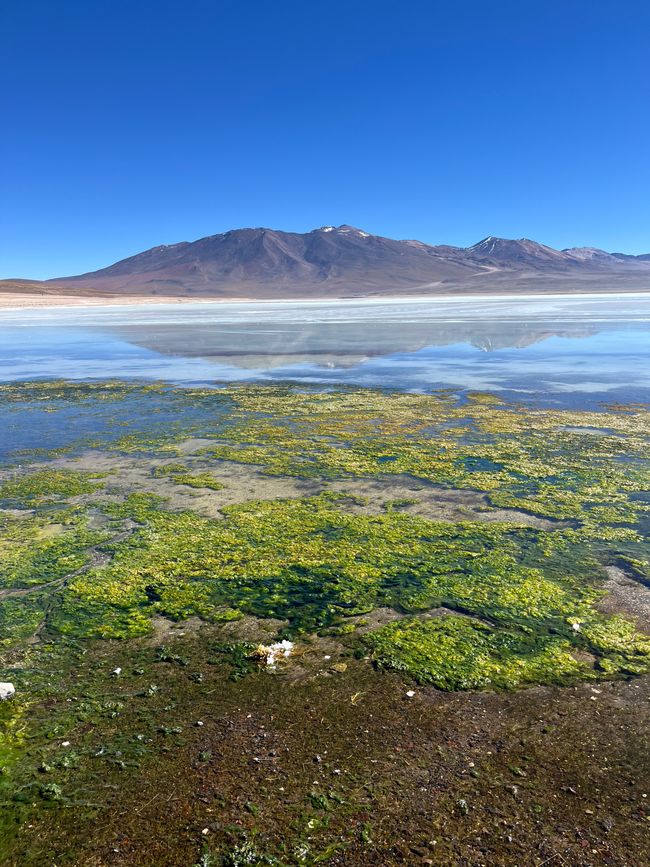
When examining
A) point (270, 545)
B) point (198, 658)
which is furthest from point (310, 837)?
point (270, 545)

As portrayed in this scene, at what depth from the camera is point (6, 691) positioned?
378cm

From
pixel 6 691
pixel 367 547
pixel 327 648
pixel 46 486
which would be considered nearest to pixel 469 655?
pixel 327 648

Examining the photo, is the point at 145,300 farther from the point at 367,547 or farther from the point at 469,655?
the point at 469,655

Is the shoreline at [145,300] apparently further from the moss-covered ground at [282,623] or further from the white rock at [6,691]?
the white rock at [6,691]

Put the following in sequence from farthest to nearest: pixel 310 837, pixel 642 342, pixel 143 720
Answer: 1. pixel 642 342
2. pixel 143 720
3. pixel 310 837

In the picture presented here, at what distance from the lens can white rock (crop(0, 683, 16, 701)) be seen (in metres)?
3.75

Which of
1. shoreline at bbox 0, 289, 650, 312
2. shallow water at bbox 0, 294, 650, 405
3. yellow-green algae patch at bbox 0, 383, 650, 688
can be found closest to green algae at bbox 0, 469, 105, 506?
yellow-green algae patch at bbox 0, 383, 650, 688

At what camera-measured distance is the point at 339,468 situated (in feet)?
26.9

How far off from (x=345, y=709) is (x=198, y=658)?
1.12 m

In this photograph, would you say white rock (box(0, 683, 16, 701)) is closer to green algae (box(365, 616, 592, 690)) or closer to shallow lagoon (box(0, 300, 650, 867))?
shallow lagoon (box(0, 300, 650, 867))

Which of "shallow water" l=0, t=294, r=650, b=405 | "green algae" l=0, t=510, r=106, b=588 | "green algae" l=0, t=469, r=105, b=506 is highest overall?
"shallow water" l=0, t=294, r=650, b=405

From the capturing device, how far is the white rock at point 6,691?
3753 millimetres

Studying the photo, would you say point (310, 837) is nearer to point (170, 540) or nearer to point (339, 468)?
point (170, 540)

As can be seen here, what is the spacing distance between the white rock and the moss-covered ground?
0.24 feet
